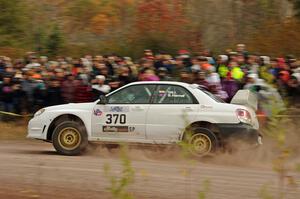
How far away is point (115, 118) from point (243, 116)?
263 cm

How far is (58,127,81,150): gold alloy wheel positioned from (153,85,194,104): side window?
71.3 inches

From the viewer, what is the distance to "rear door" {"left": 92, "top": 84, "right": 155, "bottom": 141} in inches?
470

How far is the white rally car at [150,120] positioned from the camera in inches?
454

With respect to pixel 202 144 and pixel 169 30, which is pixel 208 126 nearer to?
pixel 202 144

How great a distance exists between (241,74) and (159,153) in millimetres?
4574

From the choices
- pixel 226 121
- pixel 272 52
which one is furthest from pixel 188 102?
pixel 272 52

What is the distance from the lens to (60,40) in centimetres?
2902

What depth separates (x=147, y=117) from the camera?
468 inches

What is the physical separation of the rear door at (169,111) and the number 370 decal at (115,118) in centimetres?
52

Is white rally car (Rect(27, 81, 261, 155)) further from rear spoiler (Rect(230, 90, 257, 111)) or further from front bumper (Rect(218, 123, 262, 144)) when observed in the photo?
rear spoiler (Rect(230, 90, 257, 111))

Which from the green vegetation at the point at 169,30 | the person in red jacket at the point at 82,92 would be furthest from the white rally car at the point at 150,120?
the green vegetation at the point at 169,30

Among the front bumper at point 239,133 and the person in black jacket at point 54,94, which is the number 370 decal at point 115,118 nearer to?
the front bumper at point 239,133

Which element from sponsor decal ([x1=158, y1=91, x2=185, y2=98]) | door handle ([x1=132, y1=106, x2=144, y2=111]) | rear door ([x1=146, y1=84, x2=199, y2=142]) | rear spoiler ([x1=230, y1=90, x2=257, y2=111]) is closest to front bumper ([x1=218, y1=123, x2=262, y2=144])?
rear door ([x1=146, y1=84, x2=199, y2=142])

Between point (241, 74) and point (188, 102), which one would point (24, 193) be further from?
point (241, 74)
